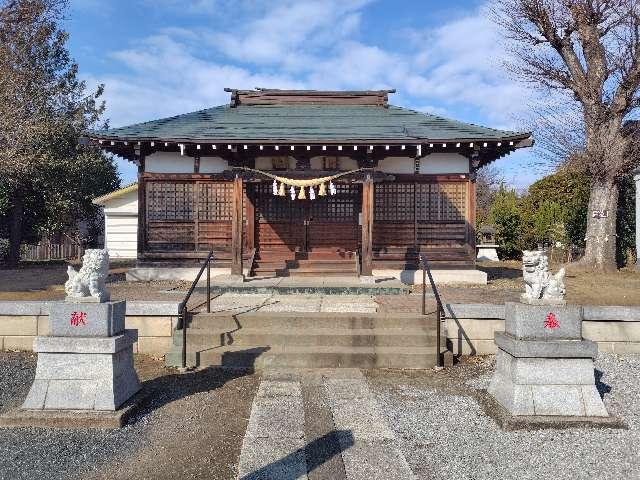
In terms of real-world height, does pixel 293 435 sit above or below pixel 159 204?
below

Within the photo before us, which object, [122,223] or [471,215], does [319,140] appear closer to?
[471,215]

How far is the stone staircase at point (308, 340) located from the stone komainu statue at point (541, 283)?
2.28 meters

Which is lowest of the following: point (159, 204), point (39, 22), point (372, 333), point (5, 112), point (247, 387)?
point (247, 387)

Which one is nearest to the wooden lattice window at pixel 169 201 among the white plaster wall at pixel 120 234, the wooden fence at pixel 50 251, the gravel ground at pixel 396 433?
the gravel ground at pixel 396 433

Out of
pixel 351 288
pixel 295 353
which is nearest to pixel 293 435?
pixel 295 353

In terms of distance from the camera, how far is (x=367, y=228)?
38.8ft

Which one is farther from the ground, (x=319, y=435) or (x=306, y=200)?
(x=306, y=200)

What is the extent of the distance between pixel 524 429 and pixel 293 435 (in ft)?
8.16

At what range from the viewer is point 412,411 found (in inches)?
208

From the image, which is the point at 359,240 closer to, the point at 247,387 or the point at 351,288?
the point at 351,288

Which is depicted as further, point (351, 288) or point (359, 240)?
point (359, 240)

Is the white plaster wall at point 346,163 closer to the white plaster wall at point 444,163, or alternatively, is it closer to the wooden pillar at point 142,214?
the white plaster wall at point 444,163

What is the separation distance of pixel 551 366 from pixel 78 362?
537 centimetres

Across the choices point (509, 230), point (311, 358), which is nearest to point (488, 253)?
point (509, 230)
